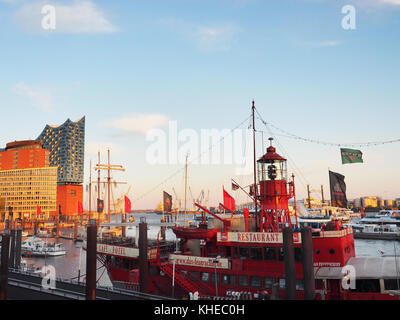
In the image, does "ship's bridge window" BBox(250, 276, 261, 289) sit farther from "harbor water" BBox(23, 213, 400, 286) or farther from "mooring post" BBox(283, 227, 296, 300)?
"harbor water" BBox(23, 213, 400, 286)

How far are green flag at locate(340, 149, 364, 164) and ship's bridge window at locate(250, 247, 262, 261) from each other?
9.63 metres

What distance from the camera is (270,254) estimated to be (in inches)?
993

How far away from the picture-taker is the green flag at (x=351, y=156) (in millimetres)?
26969

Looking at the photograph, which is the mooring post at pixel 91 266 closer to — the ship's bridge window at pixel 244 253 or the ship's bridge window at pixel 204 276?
the ship's bridge window at pixel 204 276

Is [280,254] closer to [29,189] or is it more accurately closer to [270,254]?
[270,254]

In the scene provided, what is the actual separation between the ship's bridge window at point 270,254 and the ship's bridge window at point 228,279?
116 inches

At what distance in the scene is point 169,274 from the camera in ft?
91.9

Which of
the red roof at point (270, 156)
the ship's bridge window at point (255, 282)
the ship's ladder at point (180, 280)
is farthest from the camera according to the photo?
the red roof at point (270, 156)

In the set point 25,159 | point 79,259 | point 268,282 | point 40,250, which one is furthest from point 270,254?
point 25,159

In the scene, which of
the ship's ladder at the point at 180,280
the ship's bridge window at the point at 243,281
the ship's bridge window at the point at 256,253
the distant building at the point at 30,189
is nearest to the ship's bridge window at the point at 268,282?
the ship's bridge window at the point at 243,281
